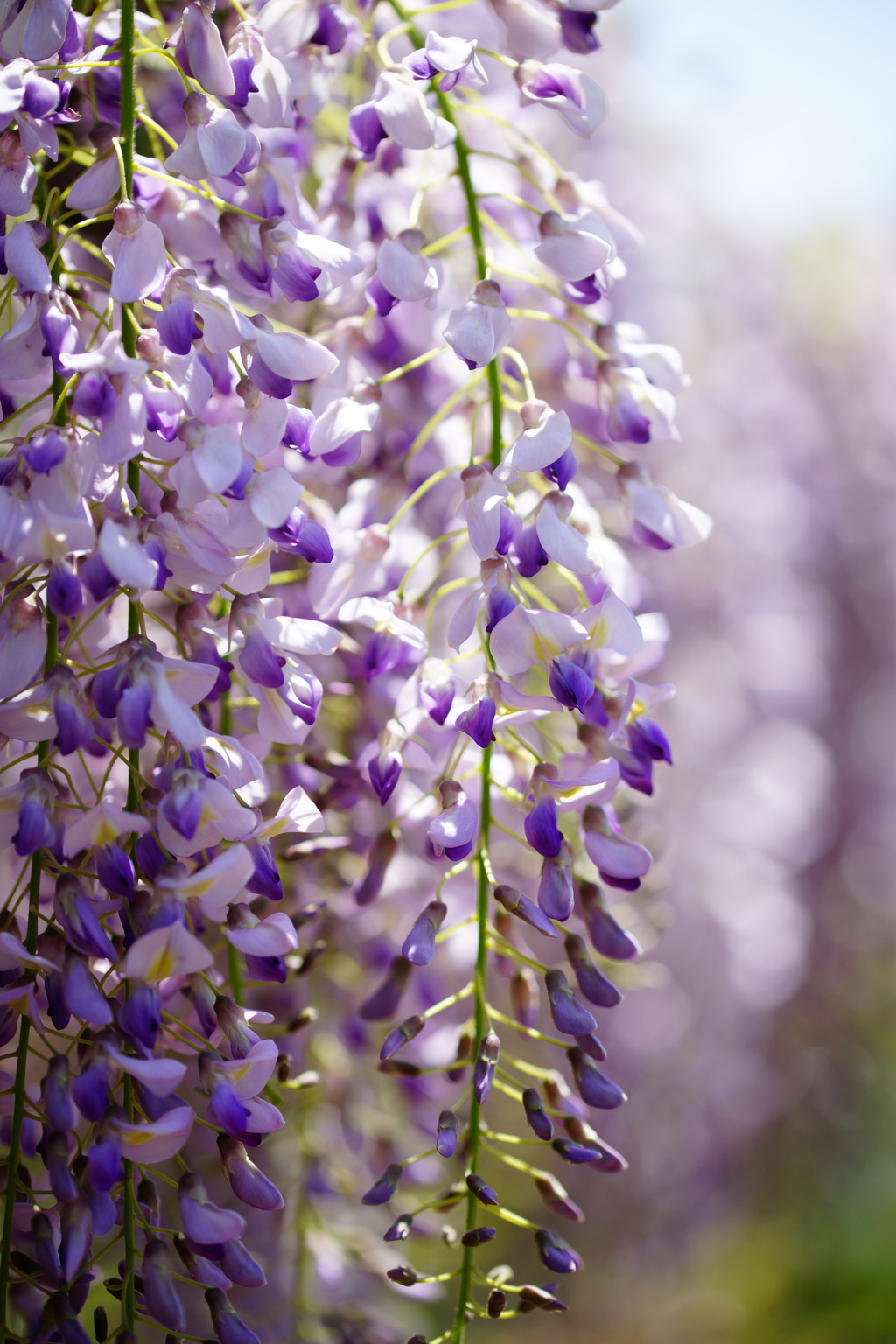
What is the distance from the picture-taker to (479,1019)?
0.69 m

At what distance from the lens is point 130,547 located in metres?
0.53

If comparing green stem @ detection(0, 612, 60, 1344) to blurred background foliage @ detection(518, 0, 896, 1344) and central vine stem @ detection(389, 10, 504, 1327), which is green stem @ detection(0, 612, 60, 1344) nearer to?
central vine stem @ detection(389, 10, 504, 1327)

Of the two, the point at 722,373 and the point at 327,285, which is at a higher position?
the point at 327,285

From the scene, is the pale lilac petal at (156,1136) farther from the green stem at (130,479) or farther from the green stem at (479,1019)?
the green stem at (479,1019)

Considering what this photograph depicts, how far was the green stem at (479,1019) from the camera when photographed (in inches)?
26.0

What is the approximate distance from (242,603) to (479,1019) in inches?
12.8

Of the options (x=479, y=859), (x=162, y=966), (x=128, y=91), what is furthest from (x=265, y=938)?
(x=128, y=91)

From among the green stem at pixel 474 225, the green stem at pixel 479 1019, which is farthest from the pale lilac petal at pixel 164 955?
the green stem at pixel 474 225

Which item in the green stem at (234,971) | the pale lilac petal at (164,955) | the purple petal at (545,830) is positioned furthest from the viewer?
the green stem at (234,971)

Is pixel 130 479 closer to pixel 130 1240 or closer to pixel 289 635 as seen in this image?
pixel 289 635

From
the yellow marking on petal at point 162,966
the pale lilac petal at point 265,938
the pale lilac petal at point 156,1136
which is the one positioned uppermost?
the yellow marking on petal at point 162,966

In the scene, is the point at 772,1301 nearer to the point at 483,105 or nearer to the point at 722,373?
the point at 722,373

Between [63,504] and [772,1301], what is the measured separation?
9.57 ft

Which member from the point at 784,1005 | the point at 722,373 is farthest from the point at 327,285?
the point at 784,1005
